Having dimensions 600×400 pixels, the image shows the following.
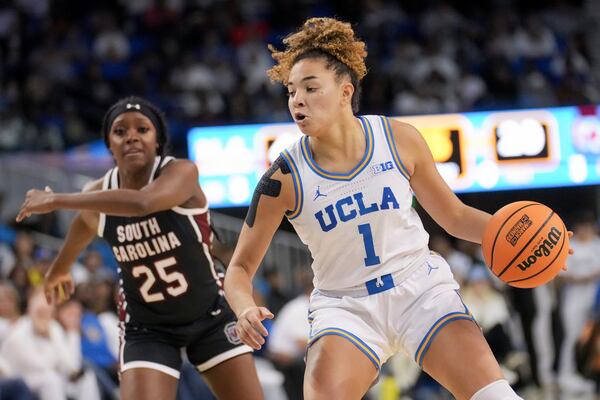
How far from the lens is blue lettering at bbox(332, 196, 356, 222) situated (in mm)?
3975

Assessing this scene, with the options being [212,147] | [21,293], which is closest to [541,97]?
[212,147]

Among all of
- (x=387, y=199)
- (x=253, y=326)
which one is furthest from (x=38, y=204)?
(x=387, y=199)

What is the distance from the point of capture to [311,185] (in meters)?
4.03

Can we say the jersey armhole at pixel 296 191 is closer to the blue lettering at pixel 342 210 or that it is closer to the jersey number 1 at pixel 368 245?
the blue lettering at pixel 342 210

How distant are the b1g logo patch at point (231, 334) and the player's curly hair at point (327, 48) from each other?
1394 mm

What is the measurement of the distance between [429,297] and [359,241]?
368 mm

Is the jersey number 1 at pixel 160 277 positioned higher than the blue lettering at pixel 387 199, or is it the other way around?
the blue lettering at pixel 387 199

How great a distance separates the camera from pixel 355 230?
3.98m

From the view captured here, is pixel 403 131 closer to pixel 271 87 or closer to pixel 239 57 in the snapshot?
pixel 271 87

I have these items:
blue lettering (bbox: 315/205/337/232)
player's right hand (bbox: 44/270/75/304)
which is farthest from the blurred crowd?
blue lettering (bbox: 315/205/337/232)

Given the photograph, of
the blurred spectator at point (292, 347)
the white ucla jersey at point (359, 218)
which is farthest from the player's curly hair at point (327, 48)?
the blurred spectator at point (292, 347)

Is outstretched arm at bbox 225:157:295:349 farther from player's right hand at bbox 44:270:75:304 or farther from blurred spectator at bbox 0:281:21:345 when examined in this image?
blurred spectator at bbox 0:281:21:345

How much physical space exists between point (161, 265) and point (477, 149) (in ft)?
21.3

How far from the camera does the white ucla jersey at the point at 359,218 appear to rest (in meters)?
3.98
